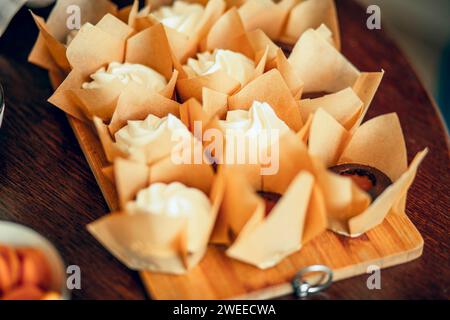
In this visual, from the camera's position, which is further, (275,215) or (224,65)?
(224,65)

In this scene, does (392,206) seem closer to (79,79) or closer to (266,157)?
(266,157)

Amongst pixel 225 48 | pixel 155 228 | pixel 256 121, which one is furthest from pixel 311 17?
pixel 155 228

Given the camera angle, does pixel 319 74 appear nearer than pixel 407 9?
Yes

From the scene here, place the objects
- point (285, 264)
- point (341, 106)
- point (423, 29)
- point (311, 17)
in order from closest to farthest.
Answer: point (285, 264) < point (341, 106) < point (311, 17) < point (423, 29)

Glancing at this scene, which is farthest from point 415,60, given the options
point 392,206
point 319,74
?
point 392,206

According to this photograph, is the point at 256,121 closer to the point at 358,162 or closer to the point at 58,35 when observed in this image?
the point at 358,162

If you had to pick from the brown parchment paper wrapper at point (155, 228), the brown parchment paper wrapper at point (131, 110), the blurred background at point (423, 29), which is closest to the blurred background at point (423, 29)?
the blurred background at point (423, 29)
